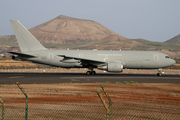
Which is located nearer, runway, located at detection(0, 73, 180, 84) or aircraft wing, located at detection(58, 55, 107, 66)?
runway, located at detection(0, 73, 180, 84)

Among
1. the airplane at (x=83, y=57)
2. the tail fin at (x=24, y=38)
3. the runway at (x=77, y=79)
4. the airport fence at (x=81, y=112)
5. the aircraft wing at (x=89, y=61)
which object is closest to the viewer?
the airport fence at (x=81, y=112)

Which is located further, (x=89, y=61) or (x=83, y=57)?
(x=83, y=57)

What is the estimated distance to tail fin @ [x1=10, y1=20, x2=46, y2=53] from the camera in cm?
3888

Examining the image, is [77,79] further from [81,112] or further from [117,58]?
[81,112]

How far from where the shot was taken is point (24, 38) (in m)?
39.2

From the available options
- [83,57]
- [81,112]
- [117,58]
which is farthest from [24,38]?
[81,112]

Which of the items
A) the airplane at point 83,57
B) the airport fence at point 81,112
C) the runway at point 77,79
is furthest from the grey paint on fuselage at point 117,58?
the airport fence at point 81,112

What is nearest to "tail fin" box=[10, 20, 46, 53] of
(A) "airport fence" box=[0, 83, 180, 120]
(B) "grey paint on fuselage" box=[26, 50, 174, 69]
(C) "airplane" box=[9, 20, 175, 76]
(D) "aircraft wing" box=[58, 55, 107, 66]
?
(C) "airplane" box=[9, 20, 175, 76]

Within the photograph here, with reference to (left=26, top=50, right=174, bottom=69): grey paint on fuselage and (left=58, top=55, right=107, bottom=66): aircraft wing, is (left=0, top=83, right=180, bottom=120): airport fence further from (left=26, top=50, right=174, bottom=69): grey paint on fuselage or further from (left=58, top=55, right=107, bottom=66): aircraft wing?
(left=26, top=50, right=174, bottom=69): grey paint on fuselage

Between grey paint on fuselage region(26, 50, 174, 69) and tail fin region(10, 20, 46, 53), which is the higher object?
tail fin region(10, 20, 46, 53)

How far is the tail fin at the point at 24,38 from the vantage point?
1531 inches

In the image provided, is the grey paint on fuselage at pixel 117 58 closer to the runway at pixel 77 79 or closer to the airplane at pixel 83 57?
the airplane at pixel 83 57

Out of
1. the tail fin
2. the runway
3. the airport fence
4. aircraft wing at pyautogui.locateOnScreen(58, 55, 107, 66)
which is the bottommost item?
the airport fence

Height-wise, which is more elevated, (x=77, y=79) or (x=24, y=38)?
(x=24, y=38)
